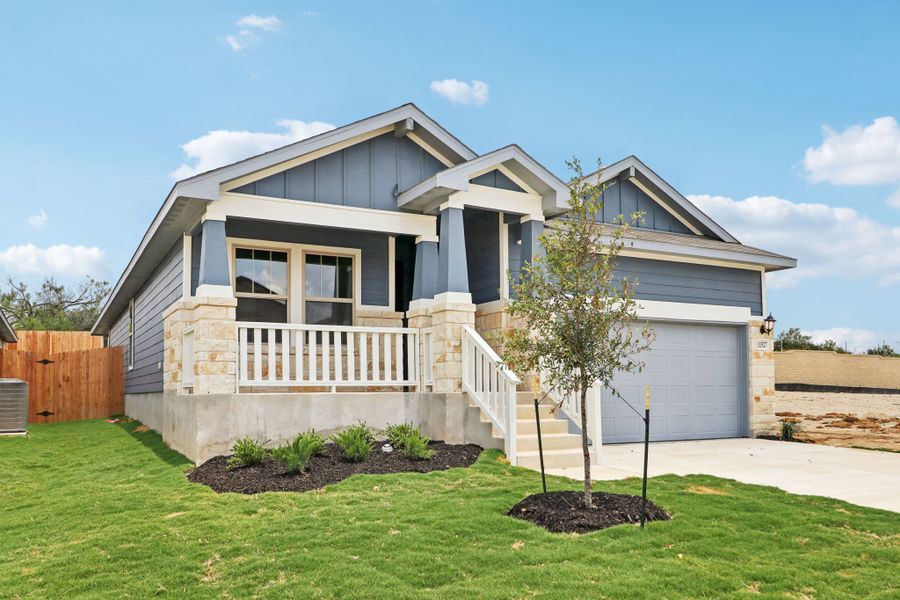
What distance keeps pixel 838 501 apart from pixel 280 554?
16.7 ft

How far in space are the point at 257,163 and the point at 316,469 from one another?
3.98 m

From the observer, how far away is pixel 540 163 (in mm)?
10531

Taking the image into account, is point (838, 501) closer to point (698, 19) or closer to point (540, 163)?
Result: point (540, 163)

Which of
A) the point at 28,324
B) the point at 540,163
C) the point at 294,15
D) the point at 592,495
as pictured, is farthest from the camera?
the point at 28,324

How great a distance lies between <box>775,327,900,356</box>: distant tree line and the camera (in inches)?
1334

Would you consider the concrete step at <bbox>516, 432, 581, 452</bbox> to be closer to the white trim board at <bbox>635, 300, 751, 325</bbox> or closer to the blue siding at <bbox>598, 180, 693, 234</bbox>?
the white trim board at <bbox>635, 300, 751, 325</bbox>

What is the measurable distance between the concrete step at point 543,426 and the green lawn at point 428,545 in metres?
1.53

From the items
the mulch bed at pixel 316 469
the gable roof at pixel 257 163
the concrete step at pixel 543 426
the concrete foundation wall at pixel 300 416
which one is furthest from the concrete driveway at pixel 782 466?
the gable roof at pixel 257 163

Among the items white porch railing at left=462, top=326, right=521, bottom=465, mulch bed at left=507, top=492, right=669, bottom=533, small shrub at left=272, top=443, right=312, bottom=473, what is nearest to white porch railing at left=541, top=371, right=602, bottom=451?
white porch railing at left=462, top=326, right=521, bottom=465

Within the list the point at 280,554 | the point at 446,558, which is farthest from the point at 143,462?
the point at 446,558

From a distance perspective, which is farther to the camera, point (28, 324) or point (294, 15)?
point (28, 324)

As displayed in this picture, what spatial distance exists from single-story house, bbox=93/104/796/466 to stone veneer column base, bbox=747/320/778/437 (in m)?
0.04

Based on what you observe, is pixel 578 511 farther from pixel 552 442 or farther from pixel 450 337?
pixel 450 337

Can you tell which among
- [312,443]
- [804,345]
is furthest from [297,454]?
[804,345]
